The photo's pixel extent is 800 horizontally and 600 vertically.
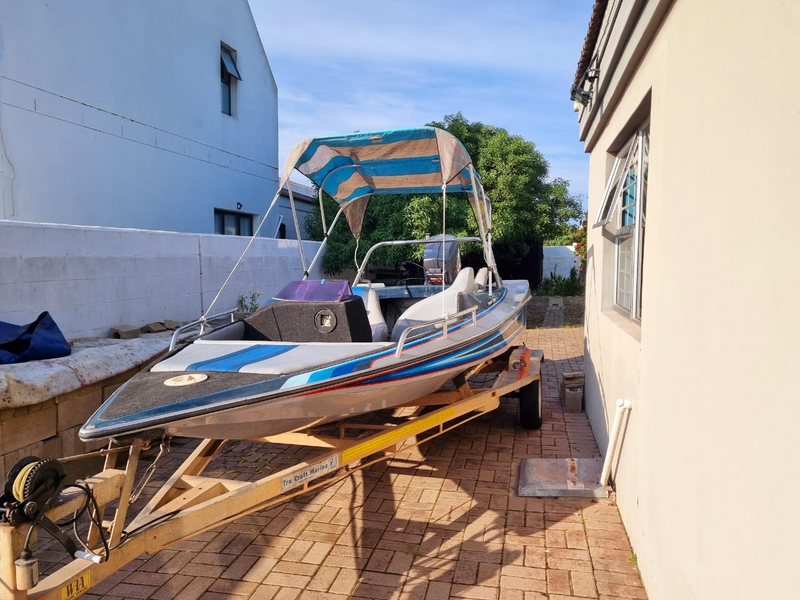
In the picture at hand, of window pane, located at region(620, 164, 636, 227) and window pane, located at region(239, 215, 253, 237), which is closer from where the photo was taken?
window pane, located at region(620, 164, 636, 227)

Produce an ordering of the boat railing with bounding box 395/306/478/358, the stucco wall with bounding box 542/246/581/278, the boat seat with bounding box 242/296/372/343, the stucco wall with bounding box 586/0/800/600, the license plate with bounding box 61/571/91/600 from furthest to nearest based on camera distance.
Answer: the stucco wall with bounding box 542/246/581/278 → the boat seat with bounding box 242/296/372/343 → the boat railing with bounding box 395/306/478/358 → the license plate with bounding box 61/571/91/600 → the stucco wall with bounding box 586/0/800/600

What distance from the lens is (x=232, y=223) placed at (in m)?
12.7

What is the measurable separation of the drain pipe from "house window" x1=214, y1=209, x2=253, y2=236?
31.9 feet

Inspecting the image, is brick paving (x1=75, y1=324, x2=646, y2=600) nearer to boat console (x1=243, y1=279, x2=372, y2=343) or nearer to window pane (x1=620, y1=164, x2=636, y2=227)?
boat console (x1=243, y1=279, x2=372, y2=343)

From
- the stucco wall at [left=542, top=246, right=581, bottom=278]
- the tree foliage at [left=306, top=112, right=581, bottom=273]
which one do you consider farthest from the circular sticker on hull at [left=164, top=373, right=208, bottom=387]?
the stucco wall at [left=542, top=246, right=581, bottom=278]

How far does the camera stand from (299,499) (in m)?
4.00

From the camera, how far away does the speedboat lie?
270 cm

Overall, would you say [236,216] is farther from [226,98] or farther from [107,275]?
[107,275]

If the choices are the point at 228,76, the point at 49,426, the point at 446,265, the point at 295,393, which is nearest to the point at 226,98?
the point at 228,76

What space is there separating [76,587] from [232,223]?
1125 cm

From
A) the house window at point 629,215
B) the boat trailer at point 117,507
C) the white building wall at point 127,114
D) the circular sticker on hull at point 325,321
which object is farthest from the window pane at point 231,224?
the boat trailer at point 117,507

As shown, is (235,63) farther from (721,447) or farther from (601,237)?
(721,447)

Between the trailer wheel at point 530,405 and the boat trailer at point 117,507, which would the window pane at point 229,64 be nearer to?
the trailer wheel at point 530,405

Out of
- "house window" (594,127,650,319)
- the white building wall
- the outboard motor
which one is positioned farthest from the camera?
the outboard motor
